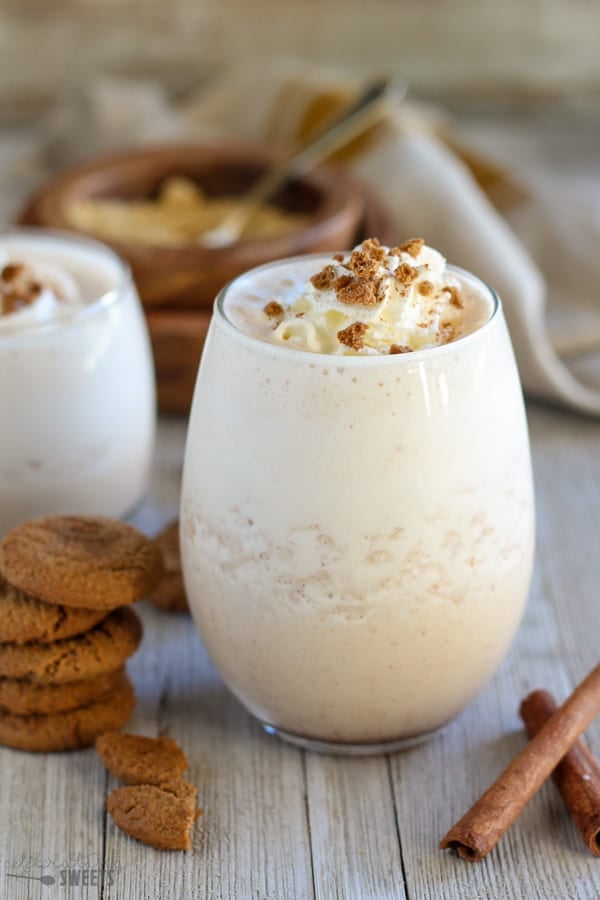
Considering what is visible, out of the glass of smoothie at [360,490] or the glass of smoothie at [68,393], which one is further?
the glass of smoothie at [68,393]

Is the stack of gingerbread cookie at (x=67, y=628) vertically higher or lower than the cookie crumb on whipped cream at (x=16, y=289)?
lower

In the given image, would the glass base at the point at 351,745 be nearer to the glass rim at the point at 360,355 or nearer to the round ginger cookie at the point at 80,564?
the round ginger cookie at the point at 80,564

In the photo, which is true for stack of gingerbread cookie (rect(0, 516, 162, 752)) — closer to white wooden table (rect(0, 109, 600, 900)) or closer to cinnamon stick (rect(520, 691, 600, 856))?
white wooden table (rect(0, 109, 600, 900))

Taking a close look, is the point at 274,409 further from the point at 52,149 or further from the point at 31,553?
the point at 52,149

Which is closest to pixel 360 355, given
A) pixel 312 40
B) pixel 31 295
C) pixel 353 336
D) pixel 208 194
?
pixel 353 336

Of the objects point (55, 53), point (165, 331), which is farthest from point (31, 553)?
point (55, 53)

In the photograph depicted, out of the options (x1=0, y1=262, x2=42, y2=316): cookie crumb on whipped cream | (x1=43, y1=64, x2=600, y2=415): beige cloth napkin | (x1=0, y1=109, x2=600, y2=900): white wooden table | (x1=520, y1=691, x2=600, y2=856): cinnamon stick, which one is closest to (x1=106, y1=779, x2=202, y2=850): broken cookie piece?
(x1=0, y1=109, x2=600, y2=900): white wooden table

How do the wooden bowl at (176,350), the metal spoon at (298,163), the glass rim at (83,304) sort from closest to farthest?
the glass rim at (83,304)
the wooden bowl at (176,350)
the metal spoon at (298,163)

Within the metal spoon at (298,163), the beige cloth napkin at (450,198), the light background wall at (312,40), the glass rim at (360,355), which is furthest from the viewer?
the light background wall at (312,40)

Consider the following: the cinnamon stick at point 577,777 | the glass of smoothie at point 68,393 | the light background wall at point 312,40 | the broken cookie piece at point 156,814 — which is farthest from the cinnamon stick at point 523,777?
the light background wall at point 312,40
